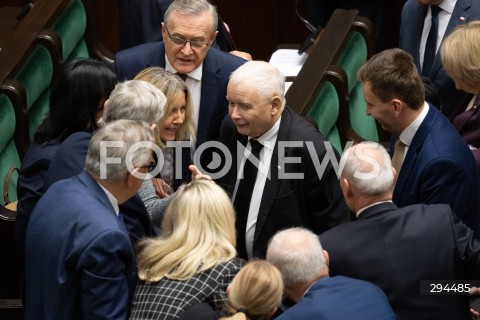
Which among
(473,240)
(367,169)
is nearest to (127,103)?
(367,169)

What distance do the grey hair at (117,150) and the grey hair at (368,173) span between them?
2.11ft

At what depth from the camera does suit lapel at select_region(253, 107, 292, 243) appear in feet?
13.7

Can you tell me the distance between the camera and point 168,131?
4.35 m

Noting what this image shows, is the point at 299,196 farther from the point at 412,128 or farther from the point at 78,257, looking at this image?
the point at 78,257

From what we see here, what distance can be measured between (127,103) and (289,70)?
2.12 meters

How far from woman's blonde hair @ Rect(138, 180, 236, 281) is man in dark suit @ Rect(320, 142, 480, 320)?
33 centimetres

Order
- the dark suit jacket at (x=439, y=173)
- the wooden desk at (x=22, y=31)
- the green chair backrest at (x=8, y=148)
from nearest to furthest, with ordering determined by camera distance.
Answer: the dark suit jacket at (x=439, y=173), the green chair backrest at (x=8, y=148), the wooden desk at (x=22, y=31)

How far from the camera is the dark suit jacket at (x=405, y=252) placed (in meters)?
3.63

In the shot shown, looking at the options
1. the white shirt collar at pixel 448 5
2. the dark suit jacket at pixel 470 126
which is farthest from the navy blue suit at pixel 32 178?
the white shirt collar at pixel 448 5

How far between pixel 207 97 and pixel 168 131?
393 millimetres

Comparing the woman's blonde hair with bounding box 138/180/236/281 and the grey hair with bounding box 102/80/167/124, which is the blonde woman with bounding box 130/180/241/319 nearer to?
the woman's blonde hair with bounding box 138/180/236/281

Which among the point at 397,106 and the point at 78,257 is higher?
the point at 397,106

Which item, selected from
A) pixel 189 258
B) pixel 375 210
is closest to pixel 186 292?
pixel 189 258

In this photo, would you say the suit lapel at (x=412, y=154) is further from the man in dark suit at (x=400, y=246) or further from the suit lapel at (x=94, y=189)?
the suit lapel at (x=94, y=189)
